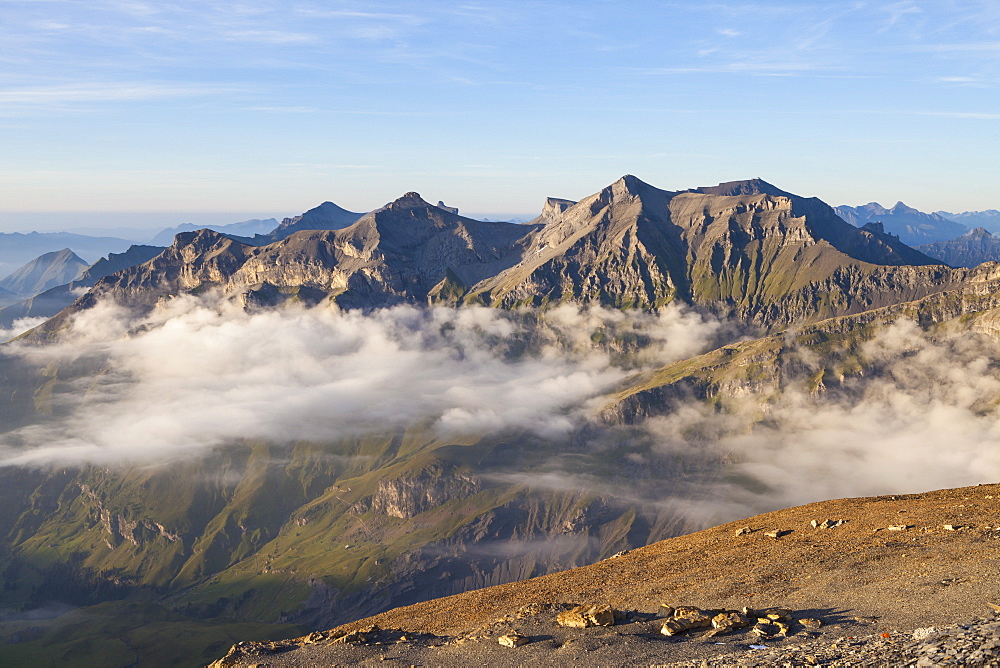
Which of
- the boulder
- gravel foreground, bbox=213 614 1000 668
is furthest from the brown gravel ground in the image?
the boulder

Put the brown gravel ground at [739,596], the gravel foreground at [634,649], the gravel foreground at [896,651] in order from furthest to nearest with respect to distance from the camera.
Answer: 1. the brown gravel ground at [739,596]
2. the gravel foreground at [634,649]
3. the gravel foreground at [896,651]

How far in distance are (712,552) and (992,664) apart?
41720mm

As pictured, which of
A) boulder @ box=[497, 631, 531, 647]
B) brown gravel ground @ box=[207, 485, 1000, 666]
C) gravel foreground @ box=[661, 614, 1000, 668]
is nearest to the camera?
gravel foreground @ box=[661, 614, 1000, 668]

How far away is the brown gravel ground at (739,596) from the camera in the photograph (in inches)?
2128

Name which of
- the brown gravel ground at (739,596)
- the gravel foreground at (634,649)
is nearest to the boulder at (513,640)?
the gravel foreground at (634,649)

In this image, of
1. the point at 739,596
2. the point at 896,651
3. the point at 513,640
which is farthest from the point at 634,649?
the point at 896,651

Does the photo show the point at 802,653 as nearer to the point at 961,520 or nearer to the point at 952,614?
the point at 952,614

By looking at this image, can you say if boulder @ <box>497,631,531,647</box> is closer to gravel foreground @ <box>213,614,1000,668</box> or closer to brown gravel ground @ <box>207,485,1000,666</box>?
gravel foreground @ <box>213,614,1000,668</box>

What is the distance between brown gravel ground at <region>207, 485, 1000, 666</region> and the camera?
2128 inches

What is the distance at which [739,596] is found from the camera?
214 feet

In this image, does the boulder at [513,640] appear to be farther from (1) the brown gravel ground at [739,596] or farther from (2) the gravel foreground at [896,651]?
(2) the gravel foreground at [896,651]

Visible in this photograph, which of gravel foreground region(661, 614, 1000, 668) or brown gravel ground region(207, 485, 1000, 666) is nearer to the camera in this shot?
gravel foreground region(661, 614, 1000, 668)

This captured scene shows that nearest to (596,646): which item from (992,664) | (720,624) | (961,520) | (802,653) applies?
(720,624)

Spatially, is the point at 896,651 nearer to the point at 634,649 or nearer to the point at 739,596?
the point at 634,649
